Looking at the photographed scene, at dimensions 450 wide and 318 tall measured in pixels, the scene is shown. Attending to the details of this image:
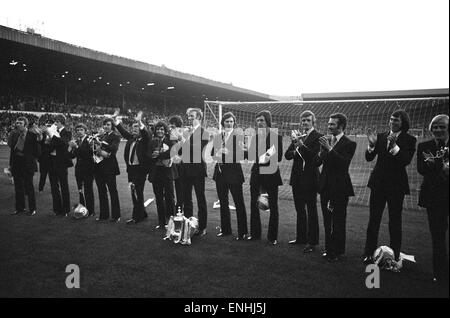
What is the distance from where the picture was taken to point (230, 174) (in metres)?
5.46

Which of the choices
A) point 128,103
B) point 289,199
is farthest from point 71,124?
point 289,199

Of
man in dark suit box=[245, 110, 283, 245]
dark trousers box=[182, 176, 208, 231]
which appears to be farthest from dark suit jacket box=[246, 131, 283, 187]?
dark trousers box=[182, 176, 208, 231]

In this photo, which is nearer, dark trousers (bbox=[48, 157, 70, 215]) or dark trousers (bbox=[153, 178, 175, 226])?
dark trousers (bbox=[153, 178, 175, 226])

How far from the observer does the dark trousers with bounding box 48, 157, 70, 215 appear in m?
6.69

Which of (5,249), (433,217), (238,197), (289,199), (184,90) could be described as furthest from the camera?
(184,90)

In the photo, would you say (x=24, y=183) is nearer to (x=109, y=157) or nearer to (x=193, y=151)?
(x=109, y=157)

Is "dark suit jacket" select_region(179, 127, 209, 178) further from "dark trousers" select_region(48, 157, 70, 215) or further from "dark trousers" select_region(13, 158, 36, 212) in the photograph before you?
"dark trousers" select_region(13, 158, 36, 212)

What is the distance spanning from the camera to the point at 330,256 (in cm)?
446

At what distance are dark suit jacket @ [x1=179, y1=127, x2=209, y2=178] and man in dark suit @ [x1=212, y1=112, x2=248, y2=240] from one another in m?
0.28

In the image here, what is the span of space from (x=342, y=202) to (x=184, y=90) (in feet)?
130

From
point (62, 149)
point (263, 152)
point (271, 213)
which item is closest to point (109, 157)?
point (62, 149)

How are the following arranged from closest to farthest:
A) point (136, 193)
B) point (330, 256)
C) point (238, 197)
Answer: point (330, 256) < point (238, 197) < point (136, 193)

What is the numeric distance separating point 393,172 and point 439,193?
61cm

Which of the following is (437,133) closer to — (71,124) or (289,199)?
(289,199)
